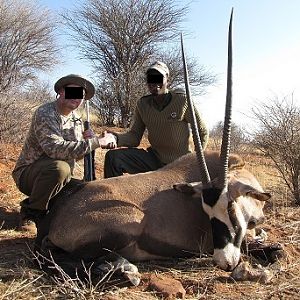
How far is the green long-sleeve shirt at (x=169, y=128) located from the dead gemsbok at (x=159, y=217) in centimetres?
129

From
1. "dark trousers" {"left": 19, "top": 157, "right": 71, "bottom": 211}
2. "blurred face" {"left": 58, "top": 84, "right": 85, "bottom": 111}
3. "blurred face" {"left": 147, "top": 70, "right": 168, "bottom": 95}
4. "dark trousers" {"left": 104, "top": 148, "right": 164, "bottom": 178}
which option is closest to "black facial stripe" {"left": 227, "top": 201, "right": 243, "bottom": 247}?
"dark trousers" {"left": 19, "top": 157, "right": 71, "bottom": 211}

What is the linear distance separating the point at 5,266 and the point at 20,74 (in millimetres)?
14170

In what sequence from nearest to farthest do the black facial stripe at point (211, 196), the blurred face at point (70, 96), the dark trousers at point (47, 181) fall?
the black facial stripe at point (211, 196)
the dark trousers at point (47, 181)
the blurred face at point (70, 96)

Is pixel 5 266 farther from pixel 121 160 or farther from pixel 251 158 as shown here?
pixel 251 158

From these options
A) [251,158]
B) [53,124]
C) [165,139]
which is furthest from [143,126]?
[251,158]

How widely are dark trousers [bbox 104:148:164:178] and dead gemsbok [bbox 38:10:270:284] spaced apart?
127 centimetres

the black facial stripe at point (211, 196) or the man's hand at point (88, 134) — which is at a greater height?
the man's hand at point (88, 134)

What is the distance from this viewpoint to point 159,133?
558cm

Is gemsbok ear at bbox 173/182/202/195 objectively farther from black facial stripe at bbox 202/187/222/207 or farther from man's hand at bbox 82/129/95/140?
man's hand at bbox 82/129/95/140

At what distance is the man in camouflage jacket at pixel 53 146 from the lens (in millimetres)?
3967

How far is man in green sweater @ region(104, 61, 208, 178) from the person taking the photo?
5.49 meters

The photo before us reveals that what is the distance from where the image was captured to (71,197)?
13.1ft

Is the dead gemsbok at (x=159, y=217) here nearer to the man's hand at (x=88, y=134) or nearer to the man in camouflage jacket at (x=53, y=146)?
the man in camouflage jacket at (x=53, y=146)

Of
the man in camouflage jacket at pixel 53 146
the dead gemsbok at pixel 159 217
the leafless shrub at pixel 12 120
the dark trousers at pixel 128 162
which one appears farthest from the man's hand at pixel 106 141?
the leafless shrub at pixel 12 120
